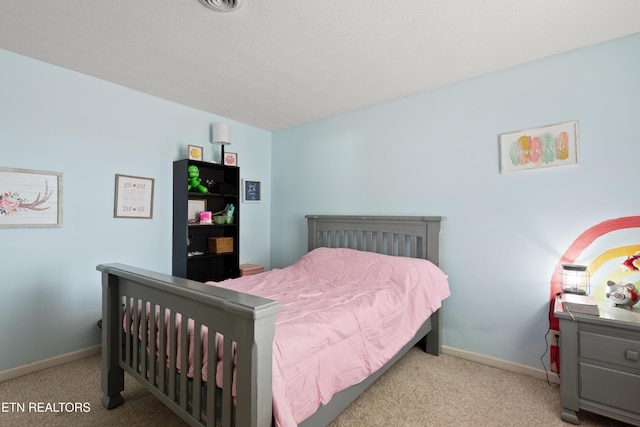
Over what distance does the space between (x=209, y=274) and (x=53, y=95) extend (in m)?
2.14

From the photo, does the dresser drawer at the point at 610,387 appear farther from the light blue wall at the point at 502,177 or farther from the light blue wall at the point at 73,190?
the light blue wall at the point at 73,190

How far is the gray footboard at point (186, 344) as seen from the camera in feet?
3.51

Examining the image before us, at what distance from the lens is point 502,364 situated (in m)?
2.41

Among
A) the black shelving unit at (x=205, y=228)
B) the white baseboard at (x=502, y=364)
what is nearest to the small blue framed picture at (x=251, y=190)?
the black shelving unit at (x=205, y=228)

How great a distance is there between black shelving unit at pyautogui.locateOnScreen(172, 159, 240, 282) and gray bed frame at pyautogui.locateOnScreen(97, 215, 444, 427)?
1.18 meters

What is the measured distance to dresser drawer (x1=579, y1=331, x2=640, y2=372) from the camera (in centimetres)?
163

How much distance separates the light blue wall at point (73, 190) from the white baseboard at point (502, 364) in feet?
9.45

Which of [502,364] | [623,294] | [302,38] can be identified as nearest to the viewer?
[623,294]

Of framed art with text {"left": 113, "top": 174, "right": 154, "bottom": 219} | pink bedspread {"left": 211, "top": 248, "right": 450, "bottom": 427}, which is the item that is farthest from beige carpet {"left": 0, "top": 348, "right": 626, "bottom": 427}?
framed art with text {"left": 113, "top": 174, "right": 154, "bottom": 219}

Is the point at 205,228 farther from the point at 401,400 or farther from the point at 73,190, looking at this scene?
the point at 401,400

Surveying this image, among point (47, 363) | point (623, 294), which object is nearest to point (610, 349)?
point (623, 294)

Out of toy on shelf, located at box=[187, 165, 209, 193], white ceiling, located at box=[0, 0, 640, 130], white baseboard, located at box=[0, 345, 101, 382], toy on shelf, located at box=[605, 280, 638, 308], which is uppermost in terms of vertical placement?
white ceiling, located at box=[0, 0, 640, 130]

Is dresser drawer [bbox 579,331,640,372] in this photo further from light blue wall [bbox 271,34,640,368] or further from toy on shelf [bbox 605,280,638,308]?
light blue wall [bbox 271,34,640,368]

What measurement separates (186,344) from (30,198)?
1.97 m
